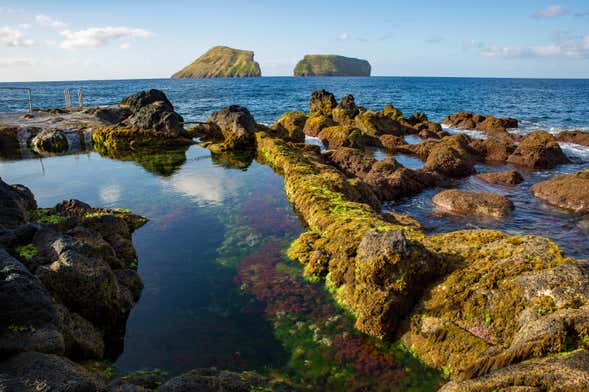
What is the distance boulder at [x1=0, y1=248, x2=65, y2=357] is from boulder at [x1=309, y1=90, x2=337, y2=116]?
4214 centimetres

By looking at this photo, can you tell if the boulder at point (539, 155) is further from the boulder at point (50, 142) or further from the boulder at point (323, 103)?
the boulder at point (50, 142)

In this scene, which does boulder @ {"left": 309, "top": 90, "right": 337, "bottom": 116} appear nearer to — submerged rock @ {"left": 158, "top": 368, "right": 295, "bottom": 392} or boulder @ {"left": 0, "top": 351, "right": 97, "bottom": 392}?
submerged rock @ {"left": 158, "top": 368, "right": 295, "bottom": 392}

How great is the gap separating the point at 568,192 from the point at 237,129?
72.9 feet

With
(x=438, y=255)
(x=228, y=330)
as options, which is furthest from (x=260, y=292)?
(x=438, y=255)

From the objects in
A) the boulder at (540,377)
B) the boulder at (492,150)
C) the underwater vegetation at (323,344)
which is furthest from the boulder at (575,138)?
the boulder at (540,377)

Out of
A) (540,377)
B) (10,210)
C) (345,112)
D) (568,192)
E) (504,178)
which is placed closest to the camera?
(540,377)

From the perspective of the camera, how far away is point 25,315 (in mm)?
6352

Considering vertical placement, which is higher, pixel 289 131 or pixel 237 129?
pixel 237 129

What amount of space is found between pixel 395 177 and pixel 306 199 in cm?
686

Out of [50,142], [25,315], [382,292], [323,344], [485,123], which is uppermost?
[485,123]

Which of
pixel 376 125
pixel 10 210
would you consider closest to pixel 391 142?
pixel 376 125

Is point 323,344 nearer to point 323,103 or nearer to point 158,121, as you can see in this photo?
point 158,121

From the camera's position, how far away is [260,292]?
10328 millimetres

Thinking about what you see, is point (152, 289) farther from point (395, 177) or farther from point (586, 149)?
point (586, 149)
